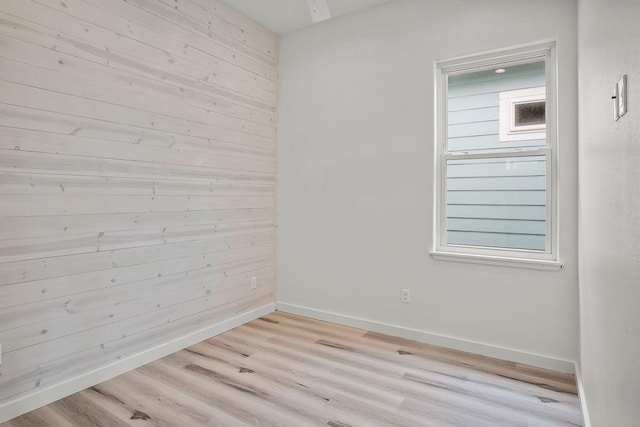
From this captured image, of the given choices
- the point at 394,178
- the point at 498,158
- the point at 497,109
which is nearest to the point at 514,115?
the point at 497,109

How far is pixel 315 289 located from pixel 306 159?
1298 millimetres

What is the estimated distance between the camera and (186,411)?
7.03 ft

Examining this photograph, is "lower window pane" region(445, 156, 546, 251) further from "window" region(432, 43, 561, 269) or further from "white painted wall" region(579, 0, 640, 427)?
"white painted wall" region(579, 0, 640, 427)

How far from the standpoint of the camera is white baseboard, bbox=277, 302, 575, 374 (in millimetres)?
2684

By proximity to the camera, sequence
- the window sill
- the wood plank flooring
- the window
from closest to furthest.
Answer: the wood plank flooring → the window sill → the window

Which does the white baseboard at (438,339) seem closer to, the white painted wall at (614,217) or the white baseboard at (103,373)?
the white baseboard at (103,373)

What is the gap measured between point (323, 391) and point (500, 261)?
159cm

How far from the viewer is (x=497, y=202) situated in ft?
9.78

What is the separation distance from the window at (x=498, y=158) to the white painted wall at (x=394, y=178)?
12 centimetres

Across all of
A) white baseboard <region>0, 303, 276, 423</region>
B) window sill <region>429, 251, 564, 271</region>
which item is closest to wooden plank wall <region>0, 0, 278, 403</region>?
white baseboard <region>0, 303, 276, 423</region>

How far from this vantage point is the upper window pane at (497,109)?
284cm

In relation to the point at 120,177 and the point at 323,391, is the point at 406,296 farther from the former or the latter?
the point at 120,177

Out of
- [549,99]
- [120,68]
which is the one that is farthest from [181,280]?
[549,99]

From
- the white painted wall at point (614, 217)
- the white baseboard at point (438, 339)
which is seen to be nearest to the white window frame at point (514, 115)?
the white painted wall at point (614, 217)
